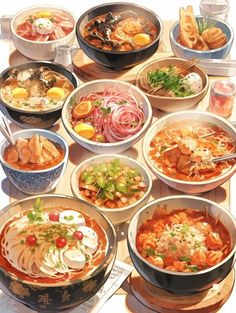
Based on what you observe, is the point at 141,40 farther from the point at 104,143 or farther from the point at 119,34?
the point at 104,143

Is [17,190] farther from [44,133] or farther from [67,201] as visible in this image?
[67,201]

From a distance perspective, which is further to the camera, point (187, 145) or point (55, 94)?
point (55, 94)

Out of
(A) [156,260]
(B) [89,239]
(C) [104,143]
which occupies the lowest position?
(C) [104,143]

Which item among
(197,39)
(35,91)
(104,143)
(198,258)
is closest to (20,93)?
(35,91)

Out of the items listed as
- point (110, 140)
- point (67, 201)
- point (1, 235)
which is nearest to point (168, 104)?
point (110, 140)

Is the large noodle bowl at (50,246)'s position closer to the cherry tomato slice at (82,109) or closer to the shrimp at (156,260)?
the shrimp at (156,260)

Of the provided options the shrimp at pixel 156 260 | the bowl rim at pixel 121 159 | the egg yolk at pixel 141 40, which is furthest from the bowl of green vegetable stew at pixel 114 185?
the egg yolk at pixel 141 40
